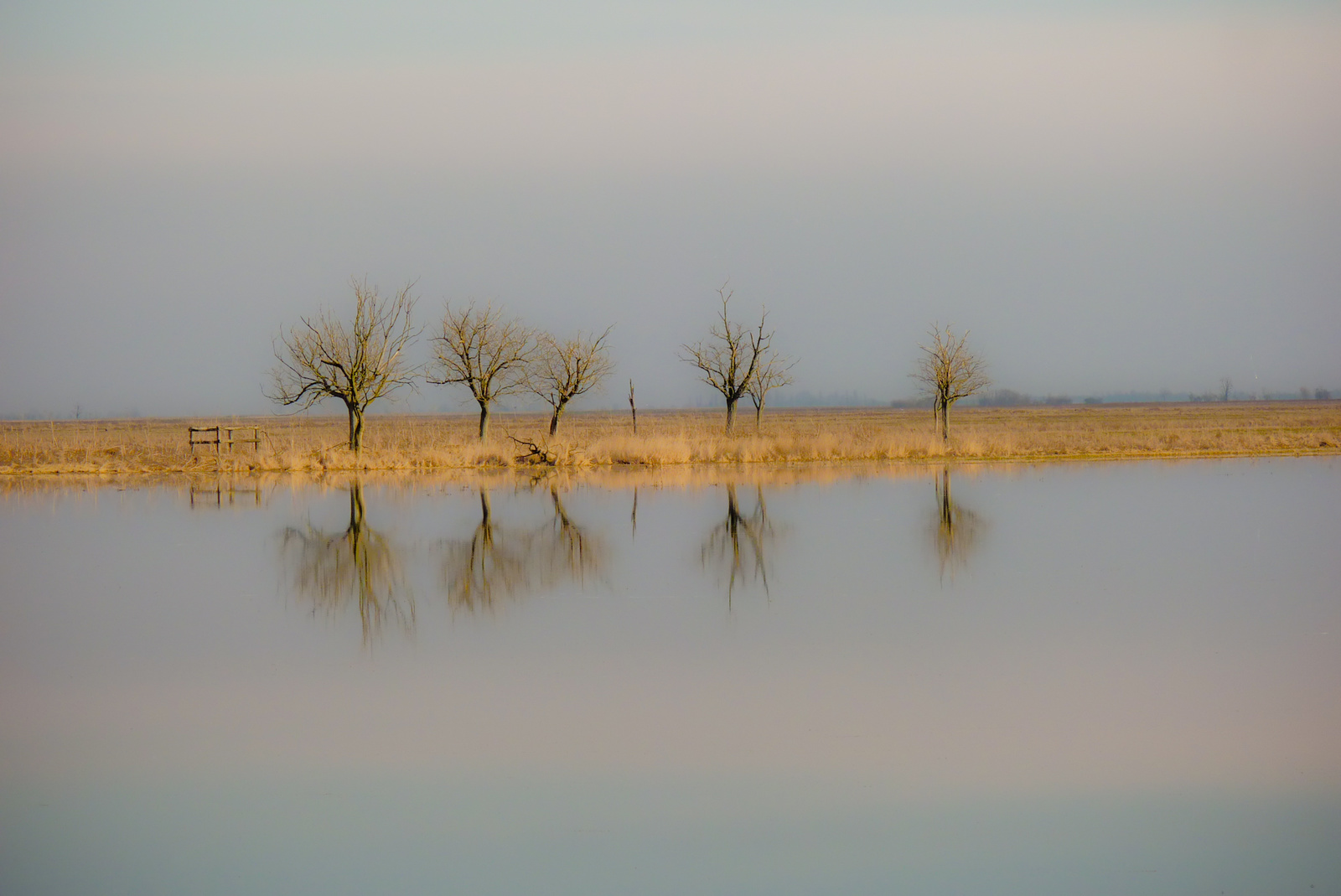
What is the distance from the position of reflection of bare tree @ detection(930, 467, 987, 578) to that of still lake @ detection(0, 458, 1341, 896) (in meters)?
0.15

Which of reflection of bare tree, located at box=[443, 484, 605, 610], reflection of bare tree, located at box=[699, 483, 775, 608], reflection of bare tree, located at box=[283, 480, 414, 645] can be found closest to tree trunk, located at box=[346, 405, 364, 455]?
reflection of bare tree, located at box=[283, 480, 414, 645]

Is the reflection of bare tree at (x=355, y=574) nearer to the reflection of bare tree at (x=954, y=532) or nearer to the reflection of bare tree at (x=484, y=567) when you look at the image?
the reflection of bare tree at (x=484, y=567)

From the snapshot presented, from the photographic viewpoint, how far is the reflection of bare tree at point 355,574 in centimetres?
1145

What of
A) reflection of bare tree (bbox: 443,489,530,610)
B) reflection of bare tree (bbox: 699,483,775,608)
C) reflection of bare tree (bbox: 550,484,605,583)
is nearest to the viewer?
reflection of bare tree (bbox: 443,489,530,610)

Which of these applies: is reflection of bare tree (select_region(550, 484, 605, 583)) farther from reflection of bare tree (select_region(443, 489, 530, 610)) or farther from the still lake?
reflection of bare tree (select_region(443, 489, 530, 610))

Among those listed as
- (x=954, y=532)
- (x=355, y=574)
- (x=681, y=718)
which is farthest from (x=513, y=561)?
(x=681, y=718)

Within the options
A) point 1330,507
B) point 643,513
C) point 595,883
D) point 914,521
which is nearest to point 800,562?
point 914,521

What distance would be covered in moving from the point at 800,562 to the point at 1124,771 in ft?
25.7

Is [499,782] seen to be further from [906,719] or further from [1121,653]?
[1121,653]

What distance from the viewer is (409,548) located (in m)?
16.0

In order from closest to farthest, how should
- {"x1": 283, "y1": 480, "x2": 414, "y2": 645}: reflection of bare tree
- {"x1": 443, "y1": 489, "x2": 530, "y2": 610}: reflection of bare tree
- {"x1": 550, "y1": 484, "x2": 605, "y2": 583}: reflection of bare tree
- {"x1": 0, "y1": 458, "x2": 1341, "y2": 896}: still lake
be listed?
{"x1": 0, "y1": 458, "x2": 1341, "y2": 896}: still lake < {"x1": 283, "y1": 480, "x2": 414, "y2": 645}: reflection of bare tree < {"x1": 443, "y1": 489, "x2": 530, "y2": 610}: reflection of bare tree < {"x1": 550, "y1": 484, "x2": 605, "y2": 583}: reflection of bare tree

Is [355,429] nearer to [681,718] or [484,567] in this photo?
[484,567]

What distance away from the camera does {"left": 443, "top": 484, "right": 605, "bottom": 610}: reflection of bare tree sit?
12.6 metres

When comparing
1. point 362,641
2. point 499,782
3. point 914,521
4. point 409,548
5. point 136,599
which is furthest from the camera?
point 914,521
